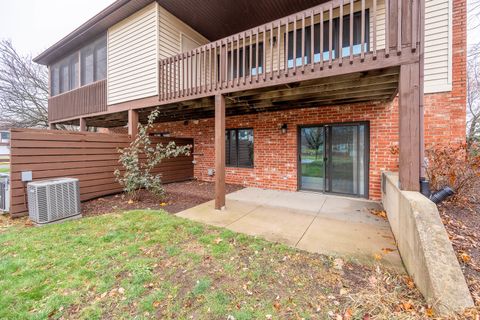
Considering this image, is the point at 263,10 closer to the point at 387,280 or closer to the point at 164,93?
the point at 164,93

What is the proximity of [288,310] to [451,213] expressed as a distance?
11.7ft

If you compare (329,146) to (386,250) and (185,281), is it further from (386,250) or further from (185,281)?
(185,281)

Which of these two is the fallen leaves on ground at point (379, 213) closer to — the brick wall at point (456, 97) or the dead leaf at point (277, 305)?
the brick wall at point (456, 97)

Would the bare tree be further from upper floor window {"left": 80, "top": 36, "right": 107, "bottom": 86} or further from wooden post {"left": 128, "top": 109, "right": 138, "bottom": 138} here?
wooden post {"left": 128, "top": 109, "right": 138, "bottom": 138}

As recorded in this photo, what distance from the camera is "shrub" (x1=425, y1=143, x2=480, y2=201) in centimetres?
360

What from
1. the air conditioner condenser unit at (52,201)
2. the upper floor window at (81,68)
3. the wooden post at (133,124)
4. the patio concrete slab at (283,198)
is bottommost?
the patio concrete slab at (283,198)

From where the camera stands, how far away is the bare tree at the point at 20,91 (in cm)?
1237

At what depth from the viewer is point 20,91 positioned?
1288 centimetres

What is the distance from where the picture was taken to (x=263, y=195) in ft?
20.1

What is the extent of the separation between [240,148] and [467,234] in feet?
19.7

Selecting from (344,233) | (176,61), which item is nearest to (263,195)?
(344,233)

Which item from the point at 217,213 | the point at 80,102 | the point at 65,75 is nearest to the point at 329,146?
the point at 217,213

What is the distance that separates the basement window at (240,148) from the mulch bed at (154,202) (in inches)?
47.2

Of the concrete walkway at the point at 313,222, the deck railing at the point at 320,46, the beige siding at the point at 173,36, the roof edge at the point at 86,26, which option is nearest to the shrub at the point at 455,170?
the concrete walkway at the point at 313,222
